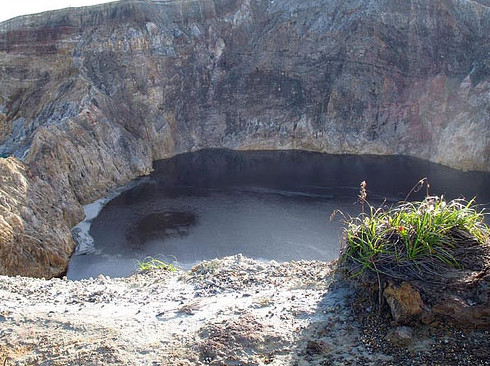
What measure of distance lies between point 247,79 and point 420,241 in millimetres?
38784

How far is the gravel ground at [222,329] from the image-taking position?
6098mm

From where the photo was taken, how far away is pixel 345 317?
22.6 ft

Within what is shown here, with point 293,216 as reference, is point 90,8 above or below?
above

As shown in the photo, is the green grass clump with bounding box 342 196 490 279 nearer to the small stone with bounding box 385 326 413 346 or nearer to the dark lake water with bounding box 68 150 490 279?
the small stone with bounding box 385 326 413 346

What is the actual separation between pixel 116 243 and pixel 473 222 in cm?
1935

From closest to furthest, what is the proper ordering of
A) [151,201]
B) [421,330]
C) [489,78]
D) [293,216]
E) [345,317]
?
[421,330] < [345,317] < [293,216] < [151,201] < [489,78]

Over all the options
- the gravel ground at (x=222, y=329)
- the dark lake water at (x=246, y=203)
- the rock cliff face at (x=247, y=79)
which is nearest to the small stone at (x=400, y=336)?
the gravel ground at (x=222, y=329)

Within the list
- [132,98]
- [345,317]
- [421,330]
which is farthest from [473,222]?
[132,98]

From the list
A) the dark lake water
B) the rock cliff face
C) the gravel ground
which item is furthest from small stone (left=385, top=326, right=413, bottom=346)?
the rock cliff face

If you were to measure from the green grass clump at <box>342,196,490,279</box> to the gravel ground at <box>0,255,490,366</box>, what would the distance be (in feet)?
2.58

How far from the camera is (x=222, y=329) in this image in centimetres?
689

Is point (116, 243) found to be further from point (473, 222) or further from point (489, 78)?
point (489, 78)

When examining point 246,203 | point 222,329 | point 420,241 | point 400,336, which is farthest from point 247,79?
point 400,336

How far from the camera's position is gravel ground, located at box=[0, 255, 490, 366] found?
6098 millimetres
